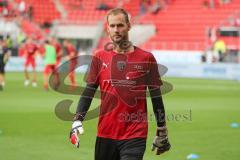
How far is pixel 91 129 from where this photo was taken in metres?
15.2

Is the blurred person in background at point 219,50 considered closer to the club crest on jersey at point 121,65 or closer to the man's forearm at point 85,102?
the man's forearm at point 85,102

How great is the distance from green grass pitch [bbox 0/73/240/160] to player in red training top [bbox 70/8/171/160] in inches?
183

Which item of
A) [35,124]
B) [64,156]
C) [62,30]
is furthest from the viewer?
[62,30]

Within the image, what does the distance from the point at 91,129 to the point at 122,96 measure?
28.6ft

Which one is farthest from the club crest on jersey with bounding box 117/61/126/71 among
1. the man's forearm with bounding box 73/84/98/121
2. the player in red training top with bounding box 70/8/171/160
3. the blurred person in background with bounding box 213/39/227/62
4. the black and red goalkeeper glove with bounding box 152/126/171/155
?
the blurred person in background with bounding box 213/39/227/62

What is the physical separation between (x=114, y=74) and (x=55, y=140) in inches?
269

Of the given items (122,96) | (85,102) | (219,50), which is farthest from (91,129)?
(219,50)

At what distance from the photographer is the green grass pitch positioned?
1173 centimetres

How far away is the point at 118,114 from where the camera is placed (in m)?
6.54

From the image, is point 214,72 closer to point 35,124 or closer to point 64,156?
point 35,124

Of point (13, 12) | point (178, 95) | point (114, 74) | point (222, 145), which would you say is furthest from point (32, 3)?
point (114, 74)

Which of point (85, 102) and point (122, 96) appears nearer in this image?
point (122, 96)

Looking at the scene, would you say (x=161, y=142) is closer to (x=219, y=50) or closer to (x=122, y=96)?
(x=122, y=96)

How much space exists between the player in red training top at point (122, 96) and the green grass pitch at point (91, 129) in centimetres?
465
